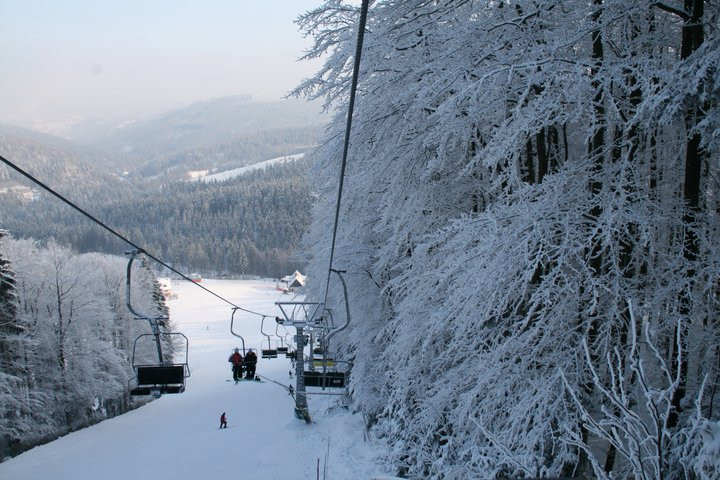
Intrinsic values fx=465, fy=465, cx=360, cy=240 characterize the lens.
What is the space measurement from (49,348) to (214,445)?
43.8ft

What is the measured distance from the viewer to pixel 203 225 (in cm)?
12975

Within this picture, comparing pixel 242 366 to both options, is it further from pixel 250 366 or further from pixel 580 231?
pixel 580 231

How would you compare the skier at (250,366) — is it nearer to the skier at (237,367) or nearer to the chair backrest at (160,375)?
the skier at (237,367)

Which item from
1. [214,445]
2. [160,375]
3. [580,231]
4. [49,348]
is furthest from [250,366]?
[49,348]

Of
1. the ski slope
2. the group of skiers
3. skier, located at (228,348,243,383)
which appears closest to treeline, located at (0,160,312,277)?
the ski slope

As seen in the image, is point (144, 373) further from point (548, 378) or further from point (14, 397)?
point (14, 397)

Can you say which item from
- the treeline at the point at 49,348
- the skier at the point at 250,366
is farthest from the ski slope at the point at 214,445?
the skier at the point at 250,366

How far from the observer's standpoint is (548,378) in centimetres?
467

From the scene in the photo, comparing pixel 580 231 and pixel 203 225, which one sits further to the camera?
pixel 203 225

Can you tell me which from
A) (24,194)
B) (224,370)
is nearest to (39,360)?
(224,370)

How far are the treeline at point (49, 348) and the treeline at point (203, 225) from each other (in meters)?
68.8

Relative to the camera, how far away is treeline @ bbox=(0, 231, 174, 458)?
2309cm

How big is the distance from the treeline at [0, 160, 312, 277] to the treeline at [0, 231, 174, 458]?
226 feet

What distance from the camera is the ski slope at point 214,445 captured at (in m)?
14.6
